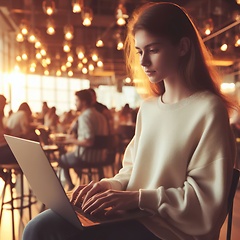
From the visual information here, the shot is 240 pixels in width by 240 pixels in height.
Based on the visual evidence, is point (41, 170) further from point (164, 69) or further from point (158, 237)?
point (164, 69)

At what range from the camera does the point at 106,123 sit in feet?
15.8

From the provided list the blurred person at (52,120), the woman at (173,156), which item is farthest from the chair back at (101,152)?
the blurred person at (52,120)

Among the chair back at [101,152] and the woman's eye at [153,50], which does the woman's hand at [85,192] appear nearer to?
the woman's eye at [153,50]

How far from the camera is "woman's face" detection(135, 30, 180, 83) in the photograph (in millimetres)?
1281

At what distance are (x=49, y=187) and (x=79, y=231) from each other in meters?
0.18

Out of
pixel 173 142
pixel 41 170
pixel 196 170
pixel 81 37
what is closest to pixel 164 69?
pixel 173 142

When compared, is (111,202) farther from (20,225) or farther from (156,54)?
(20,225)

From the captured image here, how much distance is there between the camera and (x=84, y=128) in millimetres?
4637

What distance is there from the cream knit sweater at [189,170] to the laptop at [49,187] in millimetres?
80

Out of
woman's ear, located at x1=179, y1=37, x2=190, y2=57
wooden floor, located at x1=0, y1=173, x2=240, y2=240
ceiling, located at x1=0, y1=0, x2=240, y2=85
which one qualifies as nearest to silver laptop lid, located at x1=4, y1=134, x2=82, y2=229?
woman's ear, located at x1=179, y1=37, x2=190, y2=57

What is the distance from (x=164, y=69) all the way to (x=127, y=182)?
0.45 meters

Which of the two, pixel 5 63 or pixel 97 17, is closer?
pixel 97 17

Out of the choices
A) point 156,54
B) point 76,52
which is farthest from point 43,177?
point 76,52

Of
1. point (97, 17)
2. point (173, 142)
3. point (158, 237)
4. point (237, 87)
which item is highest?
point (97, 17)
